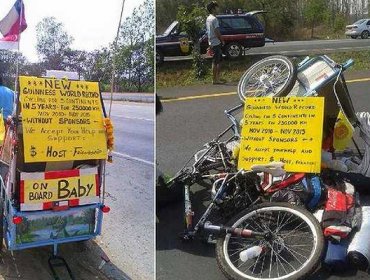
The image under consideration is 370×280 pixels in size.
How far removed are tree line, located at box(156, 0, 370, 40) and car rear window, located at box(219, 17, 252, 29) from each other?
2.44 m

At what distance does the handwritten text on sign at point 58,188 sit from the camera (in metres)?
3.63

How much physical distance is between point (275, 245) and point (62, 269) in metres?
1.68

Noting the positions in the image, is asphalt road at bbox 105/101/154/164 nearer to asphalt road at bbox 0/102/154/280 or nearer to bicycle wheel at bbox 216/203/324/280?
asphalt road at bbox 0/102/154/280

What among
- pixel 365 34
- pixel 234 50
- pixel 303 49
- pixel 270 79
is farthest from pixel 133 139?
pixel 365 34

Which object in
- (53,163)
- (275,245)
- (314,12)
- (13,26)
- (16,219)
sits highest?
(314,12)

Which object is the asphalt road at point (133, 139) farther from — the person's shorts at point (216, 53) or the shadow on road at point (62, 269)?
the shadow on road at point (62, 269)

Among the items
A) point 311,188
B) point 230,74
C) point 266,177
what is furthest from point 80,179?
point 230,74

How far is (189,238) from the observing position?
3750 mm

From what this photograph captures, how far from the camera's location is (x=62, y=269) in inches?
158

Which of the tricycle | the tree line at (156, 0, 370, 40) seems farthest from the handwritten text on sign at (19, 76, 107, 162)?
the tree line at (156, 0, 370, 40)

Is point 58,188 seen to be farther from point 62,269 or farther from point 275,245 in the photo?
point 275,245

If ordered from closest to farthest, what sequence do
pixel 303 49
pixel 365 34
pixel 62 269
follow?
pixel 62 269 < pixel 303 49 < pixel 365 34

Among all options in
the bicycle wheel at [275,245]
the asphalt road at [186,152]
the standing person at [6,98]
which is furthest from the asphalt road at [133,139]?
the bicycle wheel at [275,245]

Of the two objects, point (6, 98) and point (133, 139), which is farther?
point (133, 139)
